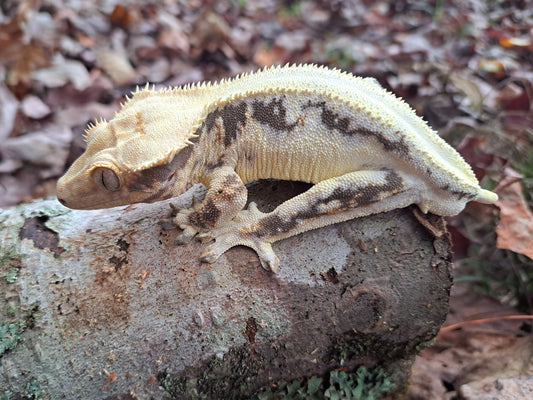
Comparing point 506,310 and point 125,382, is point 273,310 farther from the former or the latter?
point 506,310

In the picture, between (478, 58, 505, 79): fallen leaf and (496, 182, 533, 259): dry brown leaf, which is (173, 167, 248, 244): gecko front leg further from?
(478, 58, 505, 79): fallen leaf

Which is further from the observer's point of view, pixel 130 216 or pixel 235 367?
pixel 130 216

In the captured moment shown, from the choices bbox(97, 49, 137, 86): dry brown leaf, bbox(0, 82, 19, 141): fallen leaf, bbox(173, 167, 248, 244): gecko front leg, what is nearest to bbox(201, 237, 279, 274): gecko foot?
bbox(173, 167, 248, 244): gecko front leg

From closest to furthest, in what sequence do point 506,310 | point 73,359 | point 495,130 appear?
point 73,359
point 506,310
point 495,130

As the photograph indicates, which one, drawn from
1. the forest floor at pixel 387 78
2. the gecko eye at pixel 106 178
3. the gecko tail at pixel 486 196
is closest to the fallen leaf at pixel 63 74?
the forest floor at pixel 387 78

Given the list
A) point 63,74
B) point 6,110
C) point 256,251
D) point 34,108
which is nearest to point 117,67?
point 63,74

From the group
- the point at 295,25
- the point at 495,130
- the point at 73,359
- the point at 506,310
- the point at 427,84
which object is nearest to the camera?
the point at 73,359

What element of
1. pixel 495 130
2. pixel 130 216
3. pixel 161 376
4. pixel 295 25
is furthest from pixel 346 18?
pixel 161 376

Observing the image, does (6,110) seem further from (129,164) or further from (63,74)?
(129,164)
